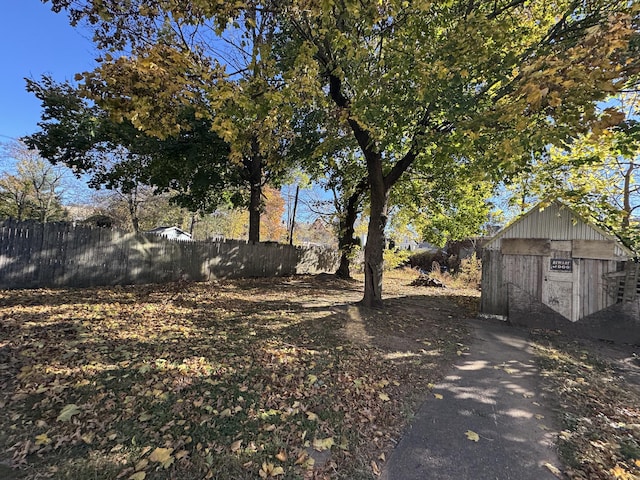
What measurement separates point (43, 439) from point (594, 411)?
5.32 m

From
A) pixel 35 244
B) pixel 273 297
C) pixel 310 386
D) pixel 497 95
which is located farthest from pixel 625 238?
pixel 35 244

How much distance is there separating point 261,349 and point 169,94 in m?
4.20

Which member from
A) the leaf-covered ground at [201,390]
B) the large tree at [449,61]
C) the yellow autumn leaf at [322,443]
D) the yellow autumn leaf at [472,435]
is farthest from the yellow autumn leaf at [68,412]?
the large tree at [449,61]

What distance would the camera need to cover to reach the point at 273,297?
9.31 m

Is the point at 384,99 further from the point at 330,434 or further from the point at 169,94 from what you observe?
the point at 330,434

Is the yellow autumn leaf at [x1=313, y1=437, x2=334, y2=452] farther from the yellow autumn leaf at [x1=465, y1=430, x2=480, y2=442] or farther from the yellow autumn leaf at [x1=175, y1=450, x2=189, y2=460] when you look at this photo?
the yellow autumn leaf at [x1=465, y1=430, x2=480, y2=442]

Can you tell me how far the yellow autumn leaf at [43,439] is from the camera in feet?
8.10

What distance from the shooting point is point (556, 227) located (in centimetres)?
720

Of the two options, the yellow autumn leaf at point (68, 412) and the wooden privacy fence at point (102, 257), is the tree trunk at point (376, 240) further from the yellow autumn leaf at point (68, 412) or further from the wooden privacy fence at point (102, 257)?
the wooden privacy fence at point (102, 257)

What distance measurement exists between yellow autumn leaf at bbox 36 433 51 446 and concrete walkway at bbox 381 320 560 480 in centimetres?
261

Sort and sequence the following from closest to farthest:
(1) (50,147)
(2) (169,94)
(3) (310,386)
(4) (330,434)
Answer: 1. (4) (330,434)
2. (3) (310,386)
3. (2) (169,94)
4. (1) (50,147)

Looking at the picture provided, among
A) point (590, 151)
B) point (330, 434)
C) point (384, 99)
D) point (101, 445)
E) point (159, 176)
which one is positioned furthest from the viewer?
point (159, 176)

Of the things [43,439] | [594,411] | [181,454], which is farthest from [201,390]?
[594,411]

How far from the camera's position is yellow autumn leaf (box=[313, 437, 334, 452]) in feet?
8.78
